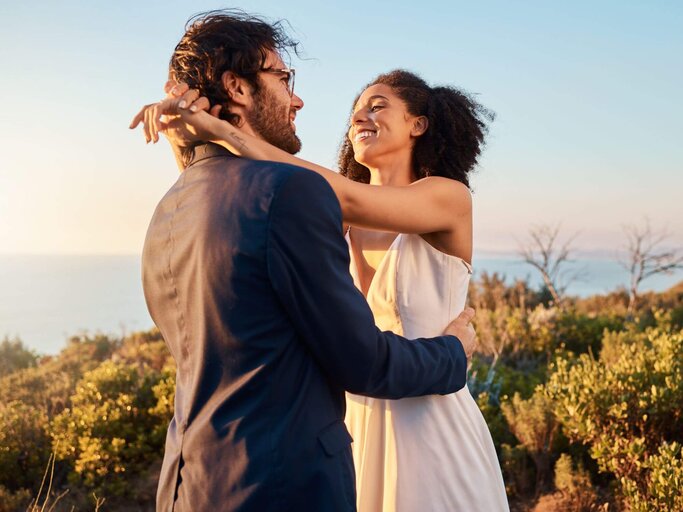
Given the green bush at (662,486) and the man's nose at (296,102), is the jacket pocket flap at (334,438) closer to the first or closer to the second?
the man's nose at (296,102)

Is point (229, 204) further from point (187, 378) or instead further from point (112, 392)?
point (112, 392)

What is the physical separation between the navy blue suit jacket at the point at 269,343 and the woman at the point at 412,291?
0.32m

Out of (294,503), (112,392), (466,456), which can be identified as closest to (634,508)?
(466,456)

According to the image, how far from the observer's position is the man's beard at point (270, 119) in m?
2.03

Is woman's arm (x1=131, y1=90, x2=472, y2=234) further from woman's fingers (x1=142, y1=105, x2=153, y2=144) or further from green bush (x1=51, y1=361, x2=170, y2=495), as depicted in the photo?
green bush (x1=51, y1=361, x2=170, y2=495)

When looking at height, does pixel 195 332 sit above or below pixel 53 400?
above

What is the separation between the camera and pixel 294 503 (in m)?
1.59

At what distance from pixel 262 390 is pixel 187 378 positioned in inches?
10.1

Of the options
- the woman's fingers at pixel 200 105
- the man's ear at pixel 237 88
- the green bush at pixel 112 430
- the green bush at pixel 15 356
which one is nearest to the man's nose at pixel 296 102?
the man's ear at pixel 237 88

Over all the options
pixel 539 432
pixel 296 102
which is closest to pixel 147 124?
pixel 296 102

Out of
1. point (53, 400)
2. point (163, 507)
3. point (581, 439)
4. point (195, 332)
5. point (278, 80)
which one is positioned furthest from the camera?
point (53, 400)

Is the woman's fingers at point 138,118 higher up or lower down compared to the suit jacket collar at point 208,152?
higher up

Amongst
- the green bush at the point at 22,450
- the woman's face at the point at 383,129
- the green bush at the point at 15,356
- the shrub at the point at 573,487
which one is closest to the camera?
the woman's face at the point at 383,129

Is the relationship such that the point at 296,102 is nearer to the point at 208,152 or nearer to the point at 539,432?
the point at 208,152
